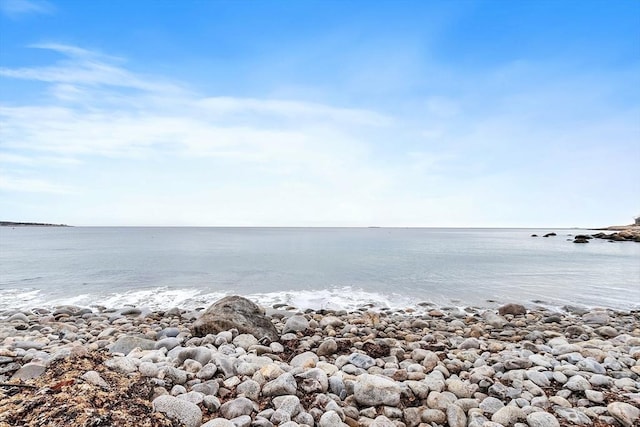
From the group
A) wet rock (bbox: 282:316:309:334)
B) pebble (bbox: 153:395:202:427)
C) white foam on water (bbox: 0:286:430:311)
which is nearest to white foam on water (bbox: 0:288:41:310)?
white foam on water (bbox: 0:286:430:311)

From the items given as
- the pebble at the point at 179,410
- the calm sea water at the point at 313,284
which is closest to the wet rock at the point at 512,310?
the calm sea water at the point at 313,284

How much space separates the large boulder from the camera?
6453mm

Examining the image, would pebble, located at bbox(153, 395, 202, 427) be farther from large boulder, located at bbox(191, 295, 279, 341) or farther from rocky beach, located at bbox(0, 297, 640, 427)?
large boulder, located at bbox(191, 295, 279, 341)

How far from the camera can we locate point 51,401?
277cm

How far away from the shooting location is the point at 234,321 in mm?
6520

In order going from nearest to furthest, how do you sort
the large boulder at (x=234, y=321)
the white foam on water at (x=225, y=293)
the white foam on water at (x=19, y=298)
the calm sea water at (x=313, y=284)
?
1. the large boulder at (x=234, y=321)
2. the white foam on water at (x=19, y=298)
3. the white foam on water at (x=225, y=293)
4. the calm sea water at (x=313, y=284)

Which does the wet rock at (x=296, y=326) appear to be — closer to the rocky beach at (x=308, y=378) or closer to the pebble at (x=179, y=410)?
the rocky beach at (x=308, y=378)

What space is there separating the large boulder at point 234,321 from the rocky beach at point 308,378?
0.08 feet

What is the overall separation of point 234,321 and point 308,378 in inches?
111

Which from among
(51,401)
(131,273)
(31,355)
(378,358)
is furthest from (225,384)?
(131,273)

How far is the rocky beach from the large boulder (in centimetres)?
2

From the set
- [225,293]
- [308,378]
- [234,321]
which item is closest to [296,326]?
[234,321]

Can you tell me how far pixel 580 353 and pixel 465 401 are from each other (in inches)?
120

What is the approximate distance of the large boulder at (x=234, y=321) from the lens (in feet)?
21.2
